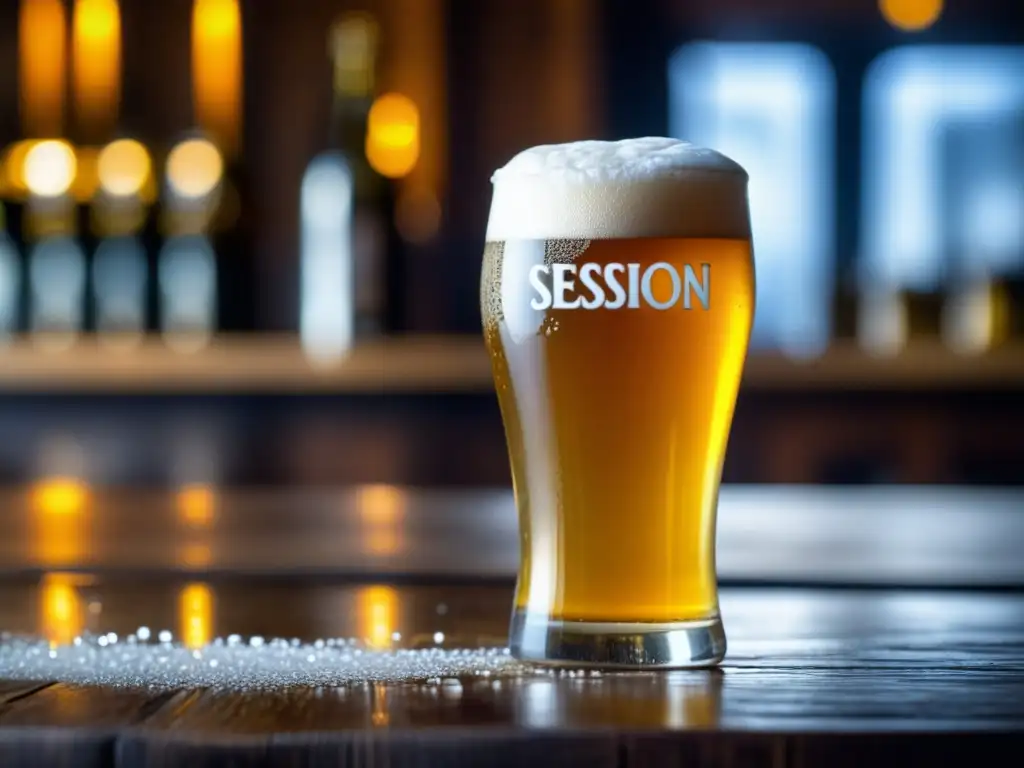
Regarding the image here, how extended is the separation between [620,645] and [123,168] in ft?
6.15

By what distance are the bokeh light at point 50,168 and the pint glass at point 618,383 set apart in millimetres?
1817

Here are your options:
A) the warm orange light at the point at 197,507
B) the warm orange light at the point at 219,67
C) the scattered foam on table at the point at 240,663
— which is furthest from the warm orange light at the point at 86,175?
the scattered foam on table at the point at 240,663

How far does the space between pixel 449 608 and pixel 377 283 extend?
4.68 feet

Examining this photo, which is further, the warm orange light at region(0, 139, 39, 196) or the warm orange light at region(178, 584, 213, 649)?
the warm orange light at region(0, 139, 39, 196)

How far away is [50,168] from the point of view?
2.29 meters

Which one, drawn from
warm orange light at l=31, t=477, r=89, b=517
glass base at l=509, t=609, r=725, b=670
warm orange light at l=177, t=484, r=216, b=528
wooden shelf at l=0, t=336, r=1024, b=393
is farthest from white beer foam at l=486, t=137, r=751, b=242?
wooden shelf at l=0, t=336, r=1024, b=393

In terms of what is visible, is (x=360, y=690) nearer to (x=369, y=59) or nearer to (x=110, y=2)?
(x=369, y=59)

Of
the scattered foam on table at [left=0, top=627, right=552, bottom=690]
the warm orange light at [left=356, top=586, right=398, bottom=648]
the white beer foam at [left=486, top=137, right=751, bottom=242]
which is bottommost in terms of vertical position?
the warm orange light at [left=356, top=586, right=398, bottom=648]

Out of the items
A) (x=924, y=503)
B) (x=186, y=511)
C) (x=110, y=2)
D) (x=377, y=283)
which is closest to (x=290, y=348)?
(x=377, y=283)

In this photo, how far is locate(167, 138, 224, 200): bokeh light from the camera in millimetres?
2279

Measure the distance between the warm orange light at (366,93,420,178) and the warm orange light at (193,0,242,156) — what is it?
195 millimetres

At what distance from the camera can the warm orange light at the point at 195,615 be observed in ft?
2.01

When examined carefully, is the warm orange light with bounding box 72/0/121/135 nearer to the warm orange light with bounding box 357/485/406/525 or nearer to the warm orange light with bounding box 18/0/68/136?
the warm orange light with bounding box 18/0/68/136

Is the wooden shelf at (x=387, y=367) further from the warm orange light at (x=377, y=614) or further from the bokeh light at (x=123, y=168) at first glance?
the warm orange light at (x=377, y=614)
